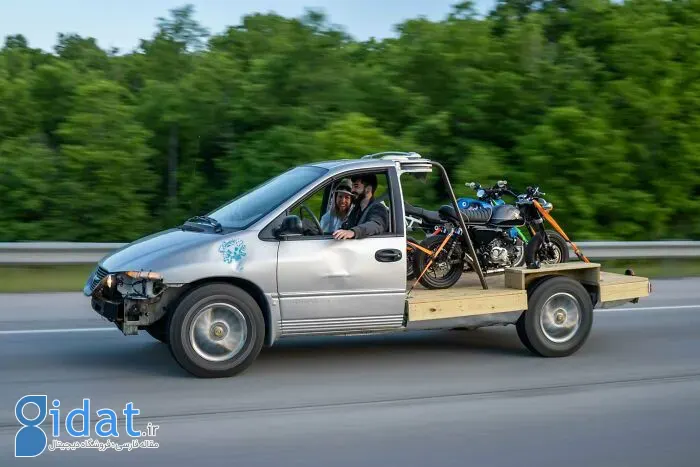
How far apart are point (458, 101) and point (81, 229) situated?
7.48 meters

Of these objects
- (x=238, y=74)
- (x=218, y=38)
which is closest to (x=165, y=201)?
(x=238, y=74)

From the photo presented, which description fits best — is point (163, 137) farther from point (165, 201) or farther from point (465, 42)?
point (465, 42)

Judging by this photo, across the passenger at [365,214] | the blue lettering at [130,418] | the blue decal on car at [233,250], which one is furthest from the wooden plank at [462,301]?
the blue lettering at [130,418]

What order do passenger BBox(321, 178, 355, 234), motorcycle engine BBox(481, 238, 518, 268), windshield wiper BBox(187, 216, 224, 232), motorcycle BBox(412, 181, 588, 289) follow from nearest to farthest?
windshield wiper BBox(187, 216, 224, 232), passenger BBox(321, 178, 355, 234), motorcycle BBox(412, 181, 588, 289), motorcycle engine BBox(481, 238, 518, 268)

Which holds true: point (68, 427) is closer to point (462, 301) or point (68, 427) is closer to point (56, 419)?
point (56, 419)

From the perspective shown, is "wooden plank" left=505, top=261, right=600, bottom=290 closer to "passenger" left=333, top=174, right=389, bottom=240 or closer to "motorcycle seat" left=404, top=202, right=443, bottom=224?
"motorcycle seat" left=404, top=202, right=443, bottom=224

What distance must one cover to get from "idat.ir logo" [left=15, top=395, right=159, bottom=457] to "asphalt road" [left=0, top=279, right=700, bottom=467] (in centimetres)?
7

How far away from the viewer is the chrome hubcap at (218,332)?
7215 mm

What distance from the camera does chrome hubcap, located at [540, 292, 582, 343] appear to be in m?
8.48

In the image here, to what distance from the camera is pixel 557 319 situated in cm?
852

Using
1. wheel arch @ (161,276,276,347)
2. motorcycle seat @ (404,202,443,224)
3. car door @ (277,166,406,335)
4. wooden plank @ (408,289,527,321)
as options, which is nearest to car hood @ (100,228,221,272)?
wheel arch @ (161,276,276,347)

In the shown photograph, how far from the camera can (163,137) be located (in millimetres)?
17609

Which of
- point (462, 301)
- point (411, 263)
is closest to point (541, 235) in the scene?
point (411, 263)

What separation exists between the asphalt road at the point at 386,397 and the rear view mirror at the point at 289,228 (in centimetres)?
120
